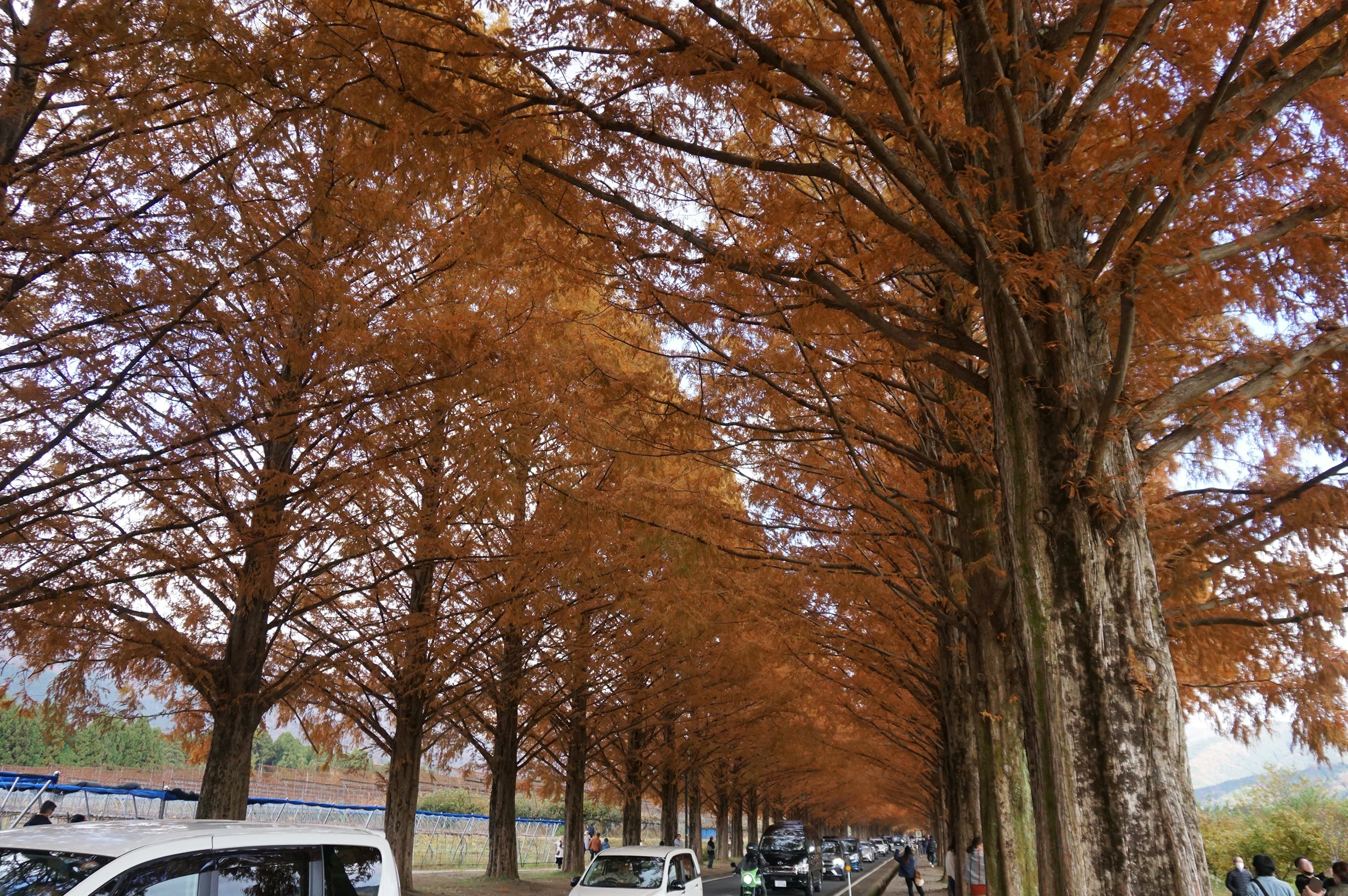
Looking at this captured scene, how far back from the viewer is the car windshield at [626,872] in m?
11.9

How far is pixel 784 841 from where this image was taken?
25.8 metres

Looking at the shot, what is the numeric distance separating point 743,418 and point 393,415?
3.54 meters

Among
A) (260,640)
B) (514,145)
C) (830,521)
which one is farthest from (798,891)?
(514,145)

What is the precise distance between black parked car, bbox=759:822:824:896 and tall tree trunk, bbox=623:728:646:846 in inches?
157

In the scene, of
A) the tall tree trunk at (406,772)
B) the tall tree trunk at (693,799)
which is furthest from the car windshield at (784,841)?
the tall tree trunk at (406,772)

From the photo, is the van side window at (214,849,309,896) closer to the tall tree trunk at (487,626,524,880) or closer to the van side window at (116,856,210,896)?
the van side window at (116,856,210,896)

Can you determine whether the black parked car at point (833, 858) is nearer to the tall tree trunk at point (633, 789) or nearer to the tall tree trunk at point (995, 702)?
the tall tree trunk at point (633, 789)

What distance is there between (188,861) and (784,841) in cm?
2497

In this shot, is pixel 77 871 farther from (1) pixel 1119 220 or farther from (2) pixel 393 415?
(1) pixel 1119 220

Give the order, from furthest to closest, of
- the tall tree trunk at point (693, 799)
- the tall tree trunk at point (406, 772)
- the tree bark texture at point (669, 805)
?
the tall tree trunk at point (693, 799), the tree bark texture at point (669, 805), the tall tree trunk at point (406, 772)

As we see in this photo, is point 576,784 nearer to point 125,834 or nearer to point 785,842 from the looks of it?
point 785,842

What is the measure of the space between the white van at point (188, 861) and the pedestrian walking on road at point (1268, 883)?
956 centimetres

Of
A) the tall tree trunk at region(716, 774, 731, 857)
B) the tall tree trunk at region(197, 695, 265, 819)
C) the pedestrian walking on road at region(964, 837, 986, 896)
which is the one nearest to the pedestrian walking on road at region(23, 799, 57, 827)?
the tall tree trunk at region(197, 695, 265, 819)

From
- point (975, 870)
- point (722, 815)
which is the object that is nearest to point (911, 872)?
point (975, 870)
